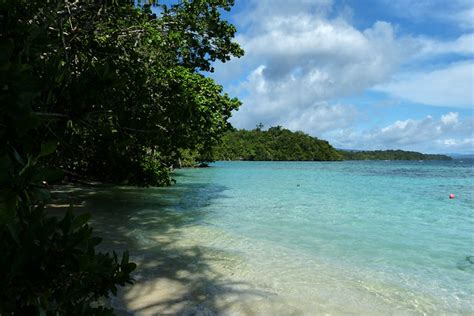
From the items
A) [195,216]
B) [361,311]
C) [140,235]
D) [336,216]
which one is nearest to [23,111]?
[361,311]

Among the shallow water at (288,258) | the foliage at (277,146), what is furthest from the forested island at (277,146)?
the shallow water at (288,258)

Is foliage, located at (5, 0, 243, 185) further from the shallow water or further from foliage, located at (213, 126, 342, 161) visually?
foliage, located at (213, 126, 342, 161)

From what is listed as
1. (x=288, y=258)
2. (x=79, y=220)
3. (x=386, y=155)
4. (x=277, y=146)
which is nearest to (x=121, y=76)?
(x=79, y=220)

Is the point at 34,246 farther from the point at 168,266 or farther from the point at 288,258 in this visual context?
the point at 288,258

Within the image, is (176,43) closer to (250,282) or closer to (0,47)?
(250,282)

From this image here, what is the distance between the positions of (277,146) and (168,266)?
119879 millimetres

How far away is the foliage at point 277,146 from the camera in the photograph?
382 ft

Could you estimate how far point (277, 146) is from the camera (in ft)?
411

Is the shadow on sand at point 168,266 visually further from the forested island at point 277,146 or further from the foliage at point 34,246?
the forested island at point 277,146

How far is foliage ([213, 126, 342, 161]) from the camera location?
117m

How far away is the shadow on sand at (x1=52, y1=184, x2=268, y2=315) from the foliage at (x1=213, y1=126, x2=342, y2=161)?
3847 inches

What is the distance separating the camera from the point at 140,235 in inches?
344

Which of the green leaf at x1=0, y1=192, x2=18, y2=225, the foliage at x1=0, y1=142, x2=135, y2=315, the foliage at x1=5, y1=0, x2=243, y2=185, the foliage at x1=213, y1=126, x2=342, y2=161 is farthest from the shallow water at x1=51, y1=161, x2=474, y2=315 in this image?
the foliage at x1=213, y1=126, x2=342, y2=161

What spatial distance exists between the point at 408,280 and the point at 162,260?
4303 millimetres
